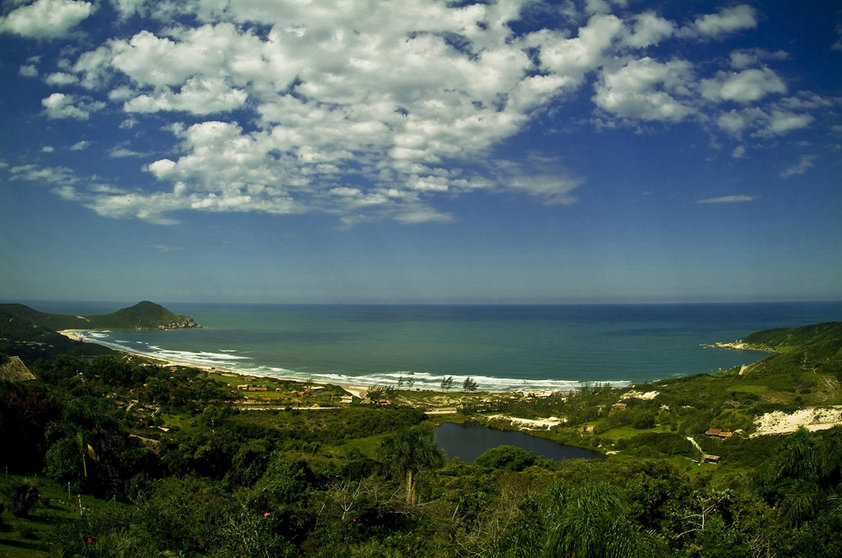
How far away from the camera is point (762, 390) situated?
46.6 m

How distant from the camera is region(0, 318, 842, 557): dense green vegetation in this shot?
11.4 metres

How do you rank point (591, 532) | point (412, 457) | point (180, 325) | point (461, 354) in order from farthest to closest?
point (180, 325) < point (461, 354) < point (412, 457) < point (591, 532)

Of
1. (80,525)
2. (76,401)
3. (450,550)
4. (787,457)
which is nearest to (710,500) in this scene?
(787,457)

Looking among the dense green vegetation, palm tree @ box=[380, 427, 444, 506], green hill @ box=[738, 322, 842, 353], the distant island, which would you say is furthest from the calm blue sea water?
palm tree @ box=[380, 427, 444, 506]

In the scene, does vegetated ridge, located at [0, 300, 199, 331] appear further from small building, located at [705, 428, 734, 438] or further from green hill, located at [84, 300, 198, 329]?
small building, located at [705, 428, 734, 438]

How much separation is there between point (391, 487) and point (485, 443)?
25.1 meters

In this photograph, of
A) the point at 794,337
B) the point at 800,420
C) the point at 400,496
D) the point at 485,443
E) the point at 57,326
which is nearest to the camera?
the point at 400,496

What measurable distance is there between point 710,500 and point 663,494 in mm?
1722

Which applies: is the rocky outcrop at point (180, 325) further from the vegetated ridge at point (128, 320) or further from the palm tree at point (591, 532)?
the palm tree at point (591, 532)

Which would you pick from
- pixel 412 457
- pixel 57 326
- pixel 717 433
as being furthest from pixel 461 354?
pixel 57 326

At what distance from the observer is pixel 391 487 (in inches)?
835

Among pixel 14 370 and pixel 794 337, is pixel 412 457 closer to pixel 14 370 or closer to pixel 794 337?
pixel 14 370

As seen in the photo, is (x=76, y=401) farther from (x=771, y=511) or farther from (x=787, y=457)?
(x=787, y=457)

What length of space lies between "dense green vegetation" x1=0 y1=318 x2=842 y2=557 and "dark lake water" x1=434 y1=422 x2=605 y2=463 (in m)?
2.08
